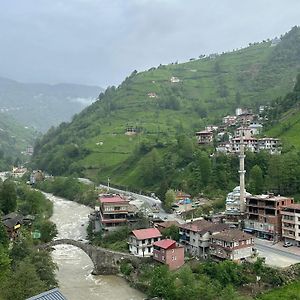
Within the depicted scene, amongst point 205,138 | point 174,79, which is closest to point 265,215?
point 205,138

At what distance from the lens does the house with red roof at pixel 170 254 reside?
38994 mm

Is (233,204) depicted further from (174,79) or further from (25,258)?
(174,79)

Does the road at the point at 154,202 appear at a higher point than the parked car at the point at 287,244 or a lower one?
higher

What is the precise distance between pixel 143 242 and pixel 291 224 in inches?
517

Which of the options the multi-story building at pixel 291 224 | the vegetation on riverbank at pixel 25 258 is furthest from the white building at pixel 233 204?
the vegetation on riverbank at pixel 25 258

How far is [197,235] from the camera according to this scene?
41375 millimetres

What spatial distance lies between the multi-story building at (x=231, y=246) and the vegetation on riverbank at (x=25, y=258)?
13.1 meters

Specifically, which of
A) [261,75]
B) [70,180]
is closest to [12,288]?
[70,180]

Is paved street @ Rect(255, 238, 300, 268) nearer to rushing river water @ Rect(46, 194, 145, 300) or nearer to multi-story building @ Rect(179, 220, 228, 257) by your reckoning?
multi-story building @ Rect(179, 220, 228, 257)

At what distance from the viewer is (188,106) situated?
428ft

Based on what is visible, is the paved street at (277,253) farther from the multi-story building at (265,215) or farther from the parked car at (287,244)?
the multi-story building at (265,215)

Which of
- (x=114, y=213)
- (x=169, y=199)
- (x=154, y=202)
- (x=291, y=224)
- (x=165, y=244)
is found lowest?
(x=165, y=244)

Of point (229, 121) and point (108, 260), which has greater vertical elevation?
point (229, 121)

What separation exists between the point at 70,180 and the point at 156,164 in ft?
63.4
